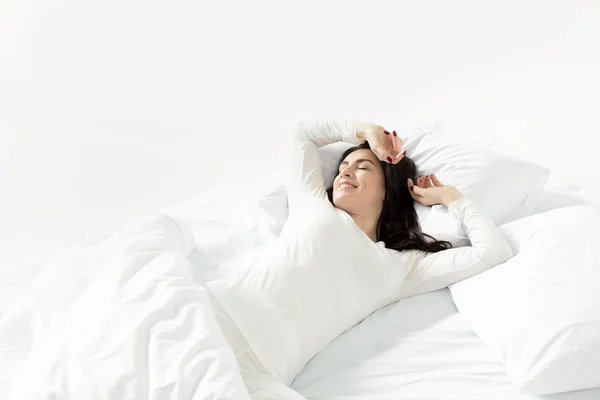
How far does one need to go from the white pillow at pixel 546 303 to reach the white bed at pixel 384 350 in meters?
0.04

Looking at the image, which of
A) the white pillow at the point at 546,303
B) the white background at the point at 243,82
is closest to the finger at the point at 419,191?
the white pillow at the point at 546,303

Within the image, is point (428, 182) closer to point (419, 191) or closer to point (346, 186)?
point (419, 191)

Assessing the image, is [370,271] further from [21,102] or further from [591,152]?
[21,102]

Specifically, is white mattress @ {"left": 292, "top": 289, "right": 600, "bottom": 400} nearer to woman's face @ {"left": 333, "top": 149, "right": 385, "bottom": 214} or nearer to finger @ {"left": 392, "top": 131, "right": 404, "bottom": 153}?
woman's face @ {"left": 333, "top": 149, "right": 385, "bottom": 214}

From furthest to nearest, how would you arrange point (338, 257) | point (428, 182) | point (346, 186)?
point (428, 182)
point (346, 186)
point (338, 257)

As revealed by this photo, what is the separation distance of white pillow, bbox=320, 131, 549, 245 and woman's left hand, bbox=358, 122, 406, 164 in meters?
0.17

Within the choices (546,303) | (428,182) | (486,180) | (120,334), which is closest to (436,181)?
(428,182)

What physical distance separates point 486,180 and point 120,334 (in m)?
1.12

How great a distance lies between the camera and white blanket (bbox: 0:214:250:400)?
115 centimetres

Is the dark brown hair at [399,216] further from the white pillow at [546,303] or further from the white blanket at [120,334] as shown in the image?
the white blanket at [120,334]

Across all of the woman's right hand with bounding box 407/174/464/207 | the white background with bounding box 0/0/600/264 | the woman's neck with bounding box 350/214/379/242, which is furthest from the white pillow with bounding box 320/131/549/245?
the white background with bounding box 0/0/600/264

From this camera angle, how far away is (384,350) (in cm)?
150

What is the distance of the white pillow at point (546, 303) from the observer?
1.32 metres

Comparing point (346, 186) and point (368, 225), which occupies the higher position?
point (346, 186)
